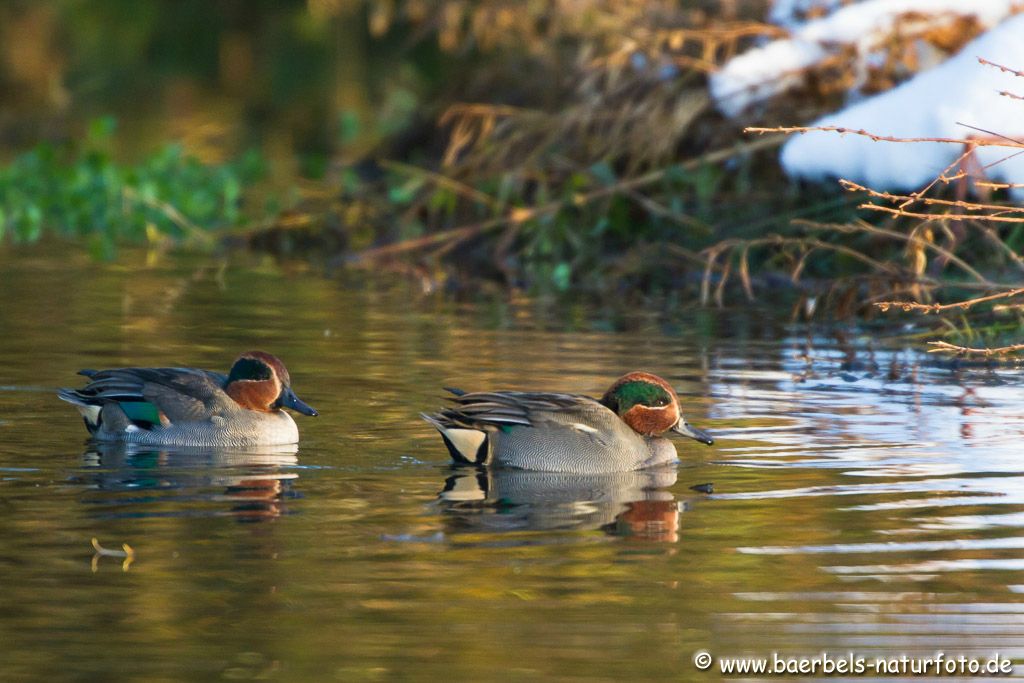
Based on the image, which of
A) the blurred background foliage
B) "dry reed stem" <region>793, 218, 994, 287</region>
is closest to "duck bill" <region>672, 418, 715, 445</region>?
"dry reed stem" <region>793, 218, 994, 287</region>

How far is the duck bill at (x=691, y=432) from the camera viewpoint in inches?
370

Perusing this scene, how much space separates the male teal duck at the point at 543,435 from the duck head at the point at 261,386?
35.8 inches

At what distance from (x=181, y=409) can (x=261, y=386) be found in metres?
0.42

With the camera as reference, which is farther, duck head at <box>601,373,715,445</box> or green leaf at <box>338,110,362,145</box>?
green leaf at <box>338,110,362,145</box>

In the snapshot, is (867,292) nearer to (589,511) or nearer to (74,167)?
(589,511)

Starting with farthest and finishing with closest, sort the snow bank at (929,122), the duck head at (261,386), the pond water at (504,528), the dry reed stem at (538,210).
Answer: the dry reed stem at (538,210), the snow bank at (929,122), the duck head at (261,386), the pond water at (504,528)

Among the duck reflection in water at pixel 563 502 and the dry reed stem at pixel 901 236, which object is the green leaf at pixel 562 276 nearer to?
the dry reed stem at pixel 901 236

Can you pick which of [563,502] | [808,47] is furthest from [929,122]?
[563,502]

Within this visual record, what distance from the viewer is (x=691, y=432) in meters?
9.45

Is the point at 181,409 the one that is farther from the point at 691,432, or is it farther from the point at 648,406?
the point at 691,432

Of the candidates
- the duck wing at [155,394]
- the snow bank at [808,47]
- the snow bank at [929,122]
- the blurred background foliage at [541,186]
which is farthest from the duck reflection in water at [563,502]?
the snow bank at [808,47]

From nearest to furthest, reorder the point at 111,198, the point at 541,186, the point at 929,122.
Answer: the point at 929,122, the point at 541,186, the point at 111,198

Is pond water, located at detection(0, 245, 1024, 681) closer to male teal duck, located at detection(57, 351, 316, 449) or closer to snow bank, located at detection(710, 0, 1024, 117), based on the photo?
male teal duck, located at detection(57, 351, 316, 449)

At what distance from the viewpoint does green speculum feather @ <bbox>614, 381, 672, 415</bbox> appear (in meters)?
9.40
